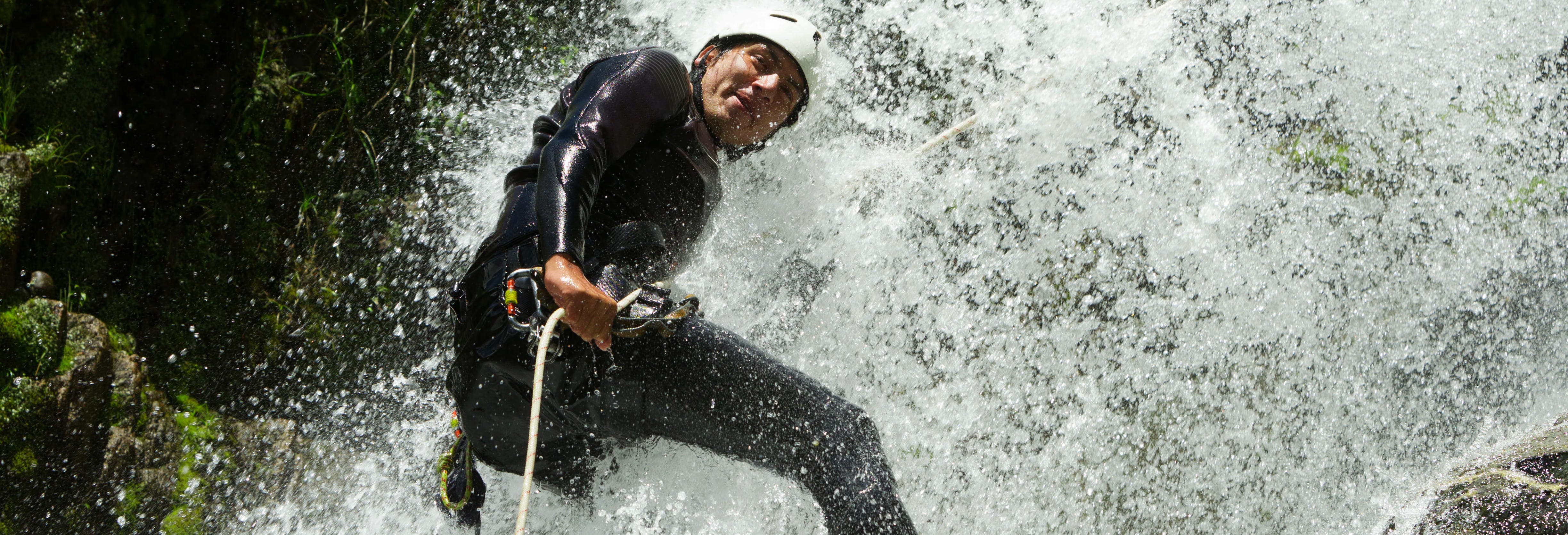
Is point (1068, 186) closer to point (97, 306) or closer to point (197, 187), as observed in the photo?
point (197, 187)

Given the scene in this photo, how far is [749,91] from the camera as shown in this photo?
270 cm

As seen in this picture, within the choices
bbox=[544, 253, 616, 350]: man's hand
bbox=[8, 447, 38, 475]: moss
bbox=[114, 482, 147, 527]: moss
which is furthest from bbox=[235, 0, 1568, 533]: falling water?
bbox=[544, 253, 616, 350]: man's hand

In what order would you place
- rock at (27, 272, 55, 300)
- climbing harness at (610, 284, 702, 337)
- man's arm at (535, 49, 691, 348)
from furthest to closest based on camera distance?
rock at (27, 272, 55, 300) → climbing harness at (610, 284, 702, 337) → man's arm at (535, 49, 691, 348)

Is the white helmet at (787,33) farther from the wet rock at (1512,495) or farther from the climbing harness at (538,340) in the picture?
the wet rock at (1512,495)

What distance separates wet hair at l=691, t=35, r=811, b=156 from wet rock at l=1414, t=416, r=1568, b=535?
2254mm

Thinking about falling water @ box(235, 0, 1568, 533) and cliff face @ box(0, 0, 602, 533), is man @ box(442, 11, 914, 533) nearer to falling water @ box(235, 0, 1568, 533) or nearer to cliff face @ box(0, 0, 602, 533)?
falling water @ box(235, 0, 1568, 533)

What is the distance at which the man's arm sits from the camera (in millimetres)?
2018

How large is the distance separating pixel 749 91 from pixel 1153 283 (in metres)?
1.84

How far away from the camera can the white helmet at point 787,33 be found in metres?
2.74

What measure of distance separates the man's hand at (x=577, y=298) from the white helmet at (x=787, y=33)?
1057mm

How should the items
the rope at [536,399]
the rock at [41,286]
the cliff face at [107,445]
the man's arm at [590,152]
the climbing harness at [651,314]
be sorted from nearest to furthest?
the rope at [536,399] → the man's arm at [590,152] → the climbing harness at [651,314] → the cliff face at [107,445] → the rock at [41,286]

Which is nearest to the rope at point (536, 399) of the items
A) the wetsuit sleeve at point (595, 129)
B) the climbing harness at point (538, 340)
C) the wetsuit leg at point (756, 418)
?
the climbing harness at point (538, 340)

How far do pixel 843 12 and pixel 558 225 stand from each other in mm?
2384

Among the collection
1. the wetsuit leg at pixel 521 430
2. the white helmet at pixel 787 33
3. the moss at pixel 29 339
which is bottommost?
the moss at pixel 29 339
